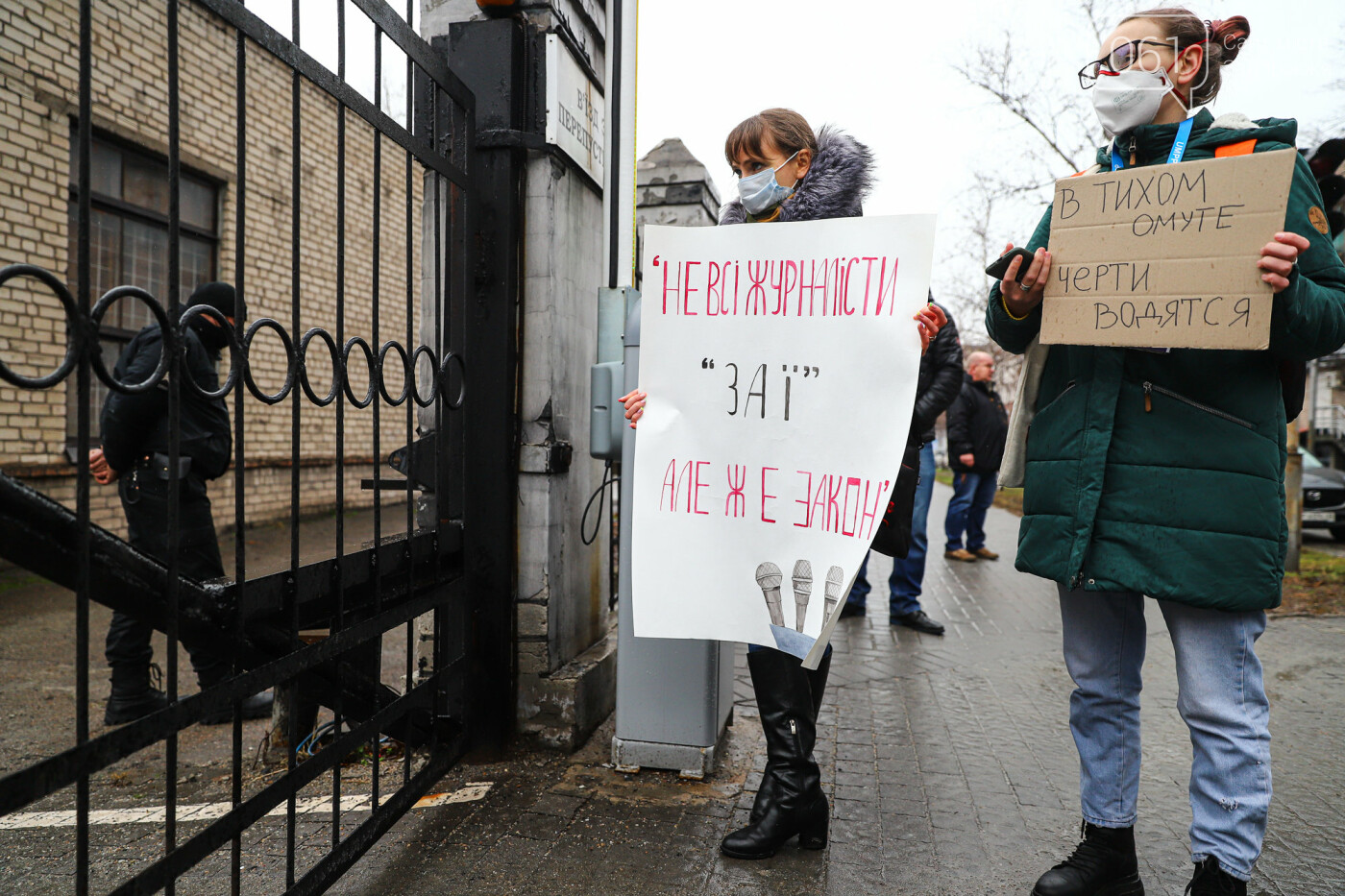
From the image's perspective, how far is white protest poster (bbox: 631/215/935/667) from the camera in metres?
2.23

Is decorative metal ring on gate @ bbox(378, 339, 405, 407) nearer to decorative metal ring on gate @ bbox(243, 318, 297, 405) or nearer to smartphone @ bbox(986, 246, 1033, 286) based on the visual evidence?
decorative metal ring on gate @ bbox(243, 318, 297, 405)

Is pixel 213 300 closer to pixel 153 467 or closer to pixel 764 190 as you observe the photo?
pixel 153 467

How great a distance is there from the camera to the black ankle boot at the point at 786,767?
240 cm

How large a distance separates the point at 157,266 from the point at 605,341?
20.5 ft

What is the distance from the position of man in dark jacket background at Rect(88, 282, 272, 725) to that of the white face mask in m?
3.00

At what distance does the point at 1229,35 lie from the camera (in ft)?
6.61

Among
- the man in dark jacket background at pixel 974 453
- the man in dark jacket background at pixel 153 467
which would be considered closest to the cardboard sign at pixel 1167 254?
the man in dark jacket background at pixel 153 467

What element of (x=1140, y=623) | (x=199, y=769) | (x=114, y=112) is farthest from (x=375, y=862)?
(x=114, y=112)

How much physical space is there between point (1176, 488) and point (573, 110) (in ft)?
7.85

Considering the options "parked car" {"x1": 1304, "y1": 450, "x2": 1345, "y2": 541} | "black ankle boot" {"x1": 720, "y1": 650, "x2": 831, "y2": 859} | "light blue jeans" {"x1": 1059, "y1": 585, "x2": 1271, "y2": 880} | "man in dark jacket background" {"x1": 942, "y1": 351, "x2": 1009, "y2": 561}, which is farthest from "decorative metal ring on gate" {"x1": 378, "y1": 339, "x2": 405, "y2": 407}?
"parked car" {"x1": 1304, "y1": 450, "x2": 1345, "y2": 541}

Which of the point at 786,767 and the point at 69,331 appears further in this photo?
the point at 786,767

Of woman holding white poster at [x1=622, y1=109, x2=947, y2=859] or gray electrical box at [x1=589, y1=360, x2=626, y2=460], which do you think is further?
gray electrical box at [x1=589, y1=360, x2=626, y2=460]

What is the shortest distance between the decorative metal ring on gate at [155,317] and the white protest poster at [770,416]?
4.14 feet

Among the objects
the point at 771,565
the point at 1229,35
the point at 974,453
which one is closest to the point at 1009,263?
the point at 1229,35
